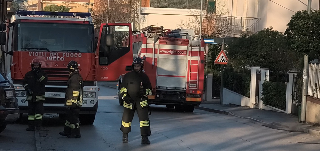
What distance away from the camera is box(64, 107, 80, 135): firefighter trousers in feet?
44.9

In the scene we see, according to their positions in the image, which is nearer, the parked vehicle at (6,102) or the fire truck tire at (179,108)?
the parked vehicle at (6,102)

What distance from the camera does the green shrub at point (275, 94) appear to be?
2227 cm

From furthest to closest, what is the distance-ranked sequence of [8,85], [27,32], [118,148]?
[27,32], [8,85], [118,148]

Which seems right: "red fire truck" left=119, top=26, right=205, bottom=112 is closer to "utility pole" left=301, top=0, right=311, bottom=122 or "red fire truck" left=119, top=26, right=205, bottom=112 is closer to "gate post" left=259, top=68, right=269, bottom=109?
"gate post" left=259, top=68, right=269, bottom=109

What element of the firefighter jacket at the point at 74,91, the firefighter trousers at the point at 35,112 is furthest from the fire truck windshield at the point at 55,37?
the firefighter jacket at the point at 74,91

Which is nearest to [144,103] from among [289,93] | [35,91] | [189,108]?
[35,91]

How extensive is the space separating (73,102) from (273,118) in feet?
29.6

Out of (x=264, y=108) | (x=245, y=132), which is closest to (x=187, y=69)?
(x=264, y=108)

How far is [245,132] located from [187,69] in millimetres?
7368

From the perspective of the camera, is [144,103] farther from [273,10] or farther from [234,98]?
[273,10]

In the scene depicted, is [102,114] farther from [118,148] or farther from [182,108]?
[118,148]

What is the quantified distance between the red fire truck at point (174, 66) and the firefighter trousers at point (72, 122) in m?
9.50

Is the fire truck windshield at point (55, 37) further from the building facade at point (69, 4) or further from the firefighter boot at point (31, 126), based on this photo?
the building facade at point (69, 4)

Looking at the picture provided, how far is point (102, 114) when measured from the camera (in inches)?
824
